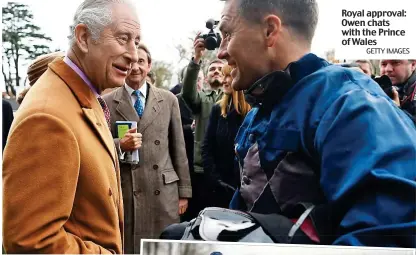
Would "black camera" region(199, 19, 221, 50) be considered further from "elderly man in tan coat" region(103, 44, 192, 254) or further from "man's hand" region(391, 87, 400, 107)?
"man's hand" region(391, 87, 400, 107)

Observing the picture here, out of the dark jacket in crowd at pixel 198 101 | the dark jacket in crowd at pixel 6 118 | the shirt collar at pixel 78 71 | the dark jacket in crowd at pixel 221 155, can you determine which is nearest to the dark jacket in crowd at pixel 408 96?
the dark jacket in crowd at pixel 221 155

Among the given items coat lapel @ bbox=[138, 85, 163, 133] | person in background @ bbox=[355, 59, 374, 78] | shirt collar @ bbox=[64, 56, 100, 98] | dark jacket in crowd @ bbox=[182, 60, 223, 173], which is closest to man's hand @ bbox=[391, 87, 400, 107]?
person in background @ bbox=[355, 59, 374, 78]

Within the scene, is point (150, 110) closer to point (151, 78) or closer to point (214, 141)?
point (151, 78)

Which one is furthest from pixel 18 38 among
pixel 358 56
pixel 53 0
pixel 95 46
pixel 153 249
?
Answer: pixel 358 56

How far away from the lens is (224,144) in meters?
2.37

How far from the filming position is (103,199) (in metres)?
1.88

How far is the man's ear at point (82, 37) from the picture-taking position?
2025 mm

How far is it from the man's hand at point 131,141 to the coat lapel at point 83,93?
13.1 inches

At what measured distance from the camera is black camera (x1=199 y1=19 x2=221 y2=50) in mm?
2281

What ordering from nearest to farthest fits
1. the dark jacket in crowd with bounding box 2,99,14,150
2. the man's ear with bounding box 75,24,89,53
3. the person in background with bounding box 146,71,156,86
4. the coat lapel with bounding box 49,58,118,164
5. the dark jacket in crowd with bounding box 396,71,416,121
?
the coat lapel with bounding box 49,58,118,164, the man's ear with bounding box 75,24,89,53, the dark jacket in crowd with bounding box 396,71,416,121, the dark jacket in crowd with bounding box 2,99,14,150, the person in background with bounding box 146,71,156,86

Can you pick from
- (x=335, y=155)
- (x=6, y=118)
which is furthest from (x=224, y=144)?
(x=6, y=118)

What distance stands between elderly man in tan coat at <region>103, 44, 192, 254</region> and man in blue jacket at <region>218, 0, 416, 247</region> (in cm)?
32

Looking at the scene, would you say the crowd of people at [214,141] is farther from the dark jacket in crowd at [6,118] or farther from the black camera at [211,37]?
the dark jacket in crowd at [6,118]

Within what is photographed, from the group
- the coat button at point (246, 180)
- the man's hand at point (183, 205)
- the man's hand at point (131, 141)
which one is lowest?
the man's hand at point (183, 205)
